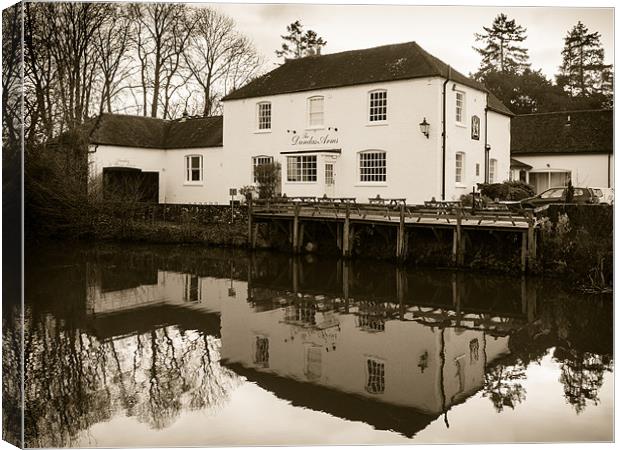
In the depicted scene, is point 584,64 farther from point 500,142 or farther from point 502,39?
point 500,142

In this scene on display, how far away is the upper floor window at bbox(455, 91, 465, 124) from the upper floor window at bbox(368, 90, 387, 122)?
7.22 feet

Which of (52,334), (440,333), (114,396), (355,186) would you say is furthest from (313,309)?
(355,186)

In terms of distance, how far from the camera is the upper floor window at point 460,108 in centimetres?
2220

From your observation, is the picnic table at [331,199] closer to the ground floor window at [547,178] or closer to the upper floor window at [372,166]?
the upper floor window at [372,166]

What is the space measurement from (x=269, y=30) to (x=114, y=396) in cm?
428

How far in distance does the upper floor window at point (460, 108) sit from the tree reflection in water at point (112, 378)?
13.8m

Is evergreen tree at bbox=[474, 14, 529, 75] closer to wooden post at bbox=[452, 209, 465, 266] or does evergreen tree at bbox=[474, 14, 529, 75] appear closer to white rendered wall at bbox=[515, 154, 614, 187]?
wooden post at bbox=[452, 209, 465, 266]

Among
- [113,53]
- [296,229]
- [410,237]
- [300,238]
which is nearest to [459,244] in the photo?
[410,237]

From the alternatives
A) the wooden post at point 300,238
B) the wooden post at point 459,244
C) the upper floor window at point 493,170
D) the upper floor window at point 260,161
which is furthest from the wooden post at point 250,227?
the upper floor window at point 493,170

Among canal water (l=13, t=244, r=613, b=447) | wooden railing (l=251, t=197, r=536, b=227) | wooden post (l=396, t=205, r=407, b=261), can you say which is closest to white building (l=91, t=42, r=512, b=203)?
wooden railing (l=251, t=197, r=536, b=227)

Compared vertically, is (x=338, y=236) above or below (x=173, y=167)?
below

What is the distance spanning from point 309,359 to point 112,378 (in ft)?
7.92

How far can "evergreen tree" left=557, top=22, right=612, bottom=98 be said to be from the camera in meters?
7.26

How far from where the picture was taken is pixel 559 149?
23984mm
